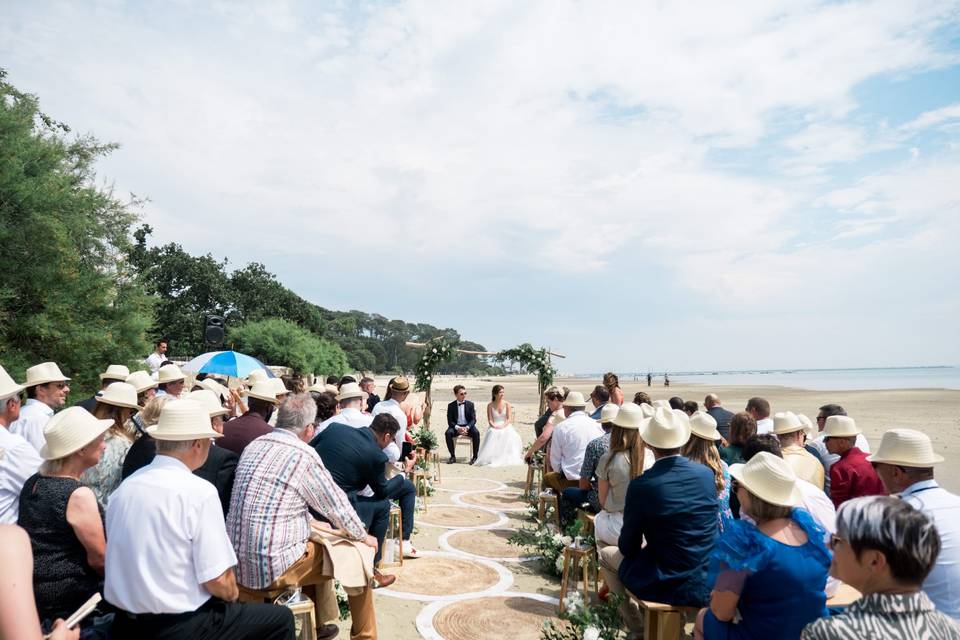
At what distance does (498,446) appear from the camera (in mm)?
12875

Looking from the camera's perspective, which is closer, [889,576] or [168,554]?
[889,576]

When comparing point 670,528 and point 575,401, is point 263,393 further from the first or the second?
point 575,401

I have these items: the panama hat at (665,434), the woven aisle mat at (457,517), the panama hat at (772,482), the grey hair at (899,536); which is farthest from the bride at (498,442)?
the grey hair at (899,536)

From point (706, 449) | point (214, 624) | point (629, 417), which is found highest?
point (629, 417)

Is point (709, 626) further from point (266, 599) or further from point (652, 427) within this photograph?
point (266, 599)

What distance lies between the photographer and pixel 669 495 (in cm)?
383

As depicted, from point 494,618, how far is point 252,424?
8.95ft

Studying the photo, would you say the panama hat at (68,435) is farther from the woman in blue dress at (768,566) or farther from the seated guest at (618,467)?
the seated guest at (618,467)

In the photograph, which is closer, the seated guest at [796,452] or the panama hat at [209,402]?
the panama hat at [209,402]

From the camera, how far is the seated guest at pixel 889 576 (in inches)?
70.6

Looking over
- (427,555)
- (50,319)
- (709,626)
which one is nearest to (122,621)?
(709,626)

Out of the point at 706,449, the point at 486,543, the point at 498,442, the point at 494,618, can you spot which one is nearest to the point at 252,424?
the point at 494,618

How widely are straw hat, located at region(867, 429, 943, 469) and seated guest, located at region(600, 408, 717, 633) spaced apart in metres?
1.08

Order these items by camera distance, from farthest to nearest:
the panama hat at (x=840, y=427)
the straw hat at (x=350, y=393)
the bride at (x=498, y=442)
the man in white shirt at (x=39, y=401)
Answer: the bride at (x=498, y=442) < the straw hat at (x=350, y=393) < the panama hat at (x=840, y=427) < the man in white shirt at (x=39, y=401)
